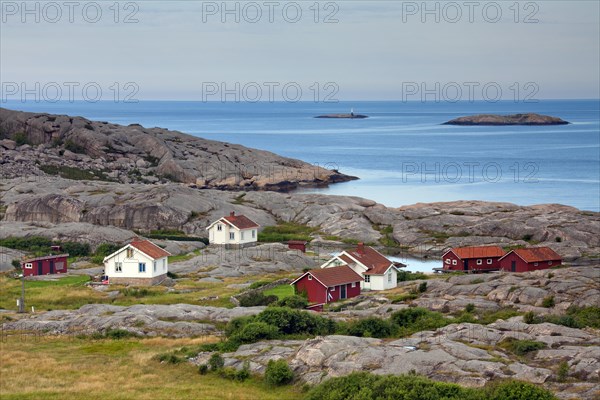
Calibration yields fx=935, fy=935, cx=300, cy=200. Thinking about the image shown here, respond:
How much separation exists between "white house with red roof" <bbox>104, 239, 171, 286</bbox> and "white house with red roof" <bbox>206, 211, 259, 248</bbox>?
17.1 m

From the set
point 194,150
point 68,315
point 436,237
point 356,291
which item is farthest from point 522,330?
point 194,150

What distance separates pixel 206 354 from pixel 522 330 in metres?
15.7

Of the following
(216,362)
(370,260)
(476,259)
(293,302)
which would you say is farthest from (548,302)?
(216,362)

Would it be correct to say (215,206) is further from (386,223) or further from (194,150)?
(194,150)

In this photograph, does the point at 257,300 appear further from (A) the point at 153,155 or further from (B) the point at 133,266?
(A) the point at 153,155

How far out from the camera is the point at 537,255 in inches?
2926

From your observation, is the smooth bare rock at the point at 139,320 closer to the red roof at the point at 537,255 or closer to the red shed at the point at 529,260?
the red shed at the point at 529,260

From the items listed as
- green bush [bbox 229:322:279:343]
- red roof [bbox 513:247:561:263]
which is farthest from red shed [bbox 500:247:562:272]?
green bush [bbox 229:322:279:343]

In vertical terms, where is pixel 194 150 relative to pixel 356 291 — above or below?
above

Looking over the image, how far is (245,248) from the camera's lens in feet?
279

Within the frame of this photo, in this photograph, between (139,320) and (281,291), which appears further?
(281,291)

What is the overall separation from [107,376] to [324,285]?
22983 mm

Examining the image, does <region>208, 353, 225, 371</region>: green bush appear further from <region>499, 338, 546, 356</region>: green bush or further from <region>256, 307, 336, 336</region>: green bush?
<region>499, 338, 546, 356</region>: green bush

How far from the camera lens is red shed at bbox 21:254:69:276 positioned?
237 feet
